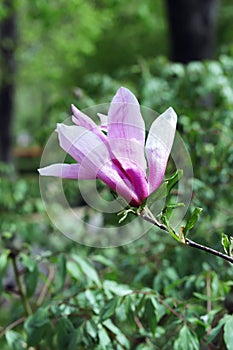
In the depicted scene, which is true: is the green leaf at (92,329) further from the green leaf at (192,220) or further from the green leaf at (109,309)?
the green leaf at (192,220)

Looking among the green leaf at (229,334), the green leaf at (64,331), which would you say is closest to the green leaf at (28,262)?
the green leaf at (64,331)

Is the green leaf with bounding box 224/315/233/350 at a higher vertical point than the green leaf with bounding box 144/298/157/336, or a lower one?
higher

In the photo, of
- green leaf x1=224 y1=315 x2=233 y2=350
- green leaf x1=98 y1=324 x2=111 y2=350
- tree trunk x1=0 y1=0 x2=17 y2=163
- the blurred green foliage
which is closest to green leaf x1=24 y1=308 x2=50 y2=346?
the blurred green foliage

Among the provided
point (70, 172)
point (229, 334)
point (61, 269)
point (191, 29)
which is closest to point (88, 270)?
point (61, 269)

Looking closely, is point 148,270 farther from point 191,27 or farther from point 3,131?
point 3,131

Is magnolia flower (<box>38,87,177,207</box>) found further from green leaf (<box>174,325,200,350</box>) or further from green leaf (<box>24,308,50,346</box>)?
green leaf (<box>24,308,50,346</box>)

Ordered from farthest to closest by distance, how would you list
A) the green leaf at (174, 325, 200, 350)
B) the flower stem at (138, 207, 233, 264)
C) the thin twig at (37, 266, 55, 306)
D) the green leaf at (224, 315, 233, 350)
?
the thin twig at (37, 266, 55, 306) → the green leaf at (174, 325, 200, 350) → the green leaf at (224, 315, 233, 350) → the flower stem at (138, 207, 233, 264)

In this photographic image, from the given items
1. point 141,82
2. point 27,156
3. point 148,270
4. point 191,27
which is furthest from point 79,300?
point 27,156
